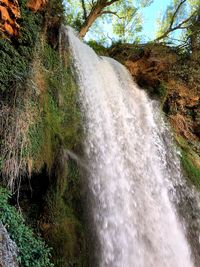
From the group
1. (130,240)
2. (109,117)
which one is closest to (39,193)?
(130,240)

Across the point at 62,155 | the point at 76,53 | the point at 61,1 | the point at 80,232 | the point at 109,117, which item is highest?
→ the point at 61,1

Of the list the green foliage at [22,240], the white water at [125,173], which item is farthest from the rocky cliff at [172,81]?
the green foliage at [22,240]

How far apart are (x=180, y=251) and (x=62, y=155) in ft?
10.3

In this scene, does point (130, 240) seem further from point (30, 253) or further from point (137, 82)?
point (137, 82)

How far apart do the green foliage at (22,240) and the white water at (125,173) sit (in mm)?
1292

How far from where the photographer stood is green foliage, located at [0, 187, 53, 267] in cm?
433

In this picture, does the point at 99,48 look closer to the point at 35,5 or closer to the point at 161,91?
Answer: the point at 161,91

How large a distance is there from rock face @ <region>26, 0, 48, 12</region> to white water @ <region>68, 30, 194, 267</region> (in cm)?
126

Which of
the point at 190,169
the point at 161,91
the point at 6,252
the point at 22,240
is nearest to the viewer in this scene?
the point at 6,252

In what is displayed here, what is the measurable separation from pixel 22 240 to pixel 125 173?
3.05 metres

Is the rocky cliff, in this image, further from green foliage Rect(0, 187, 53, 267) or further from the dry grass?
green foliage Rect(0, 187, 53, 267)

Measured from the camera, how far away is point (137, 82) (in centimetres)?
1024

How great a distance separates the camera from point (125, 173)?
710 centimetres

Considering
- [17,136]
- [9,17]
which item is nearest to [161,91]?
[9,17]
